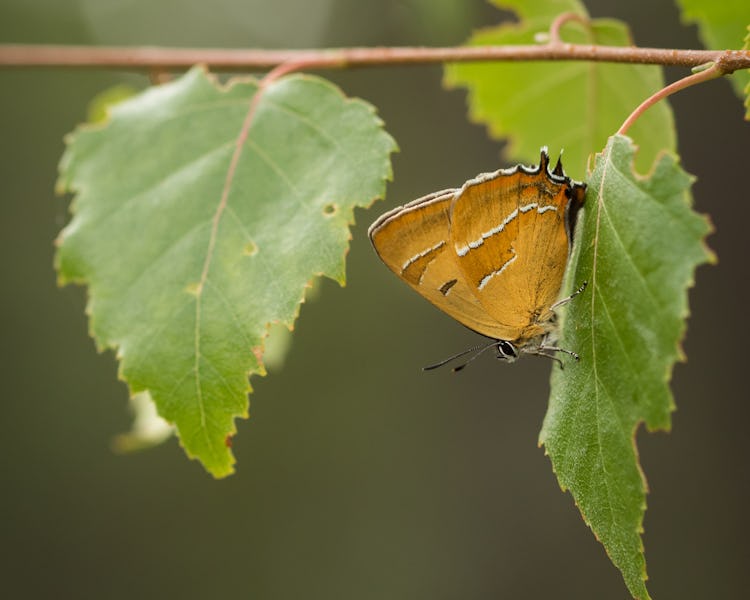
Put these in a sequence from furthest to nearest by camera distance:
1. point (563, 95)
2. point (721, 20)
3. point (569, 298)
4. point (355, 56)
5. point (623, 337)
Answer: point (563, 95), point (721, 20), point (355, 56), point (569, 298), point (623, 337)

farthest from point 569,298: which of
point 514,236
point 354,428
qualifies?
point 354,428

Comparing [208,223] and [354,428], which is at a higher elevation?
[354,428]

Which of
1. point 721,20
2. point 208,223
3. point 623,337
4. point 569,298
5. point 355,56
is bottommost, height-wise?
point 623,337

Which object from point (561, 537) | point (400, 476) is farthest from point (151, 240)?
point (400, 476)

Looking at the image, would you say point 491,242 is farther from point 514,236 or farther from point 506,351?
point 506,351

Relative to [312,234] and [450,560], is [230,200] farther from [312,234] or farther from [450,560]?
[450,560]

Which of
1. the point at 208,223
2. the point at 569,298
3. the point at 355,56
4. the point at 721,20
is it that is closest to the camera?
the point at 569,298
